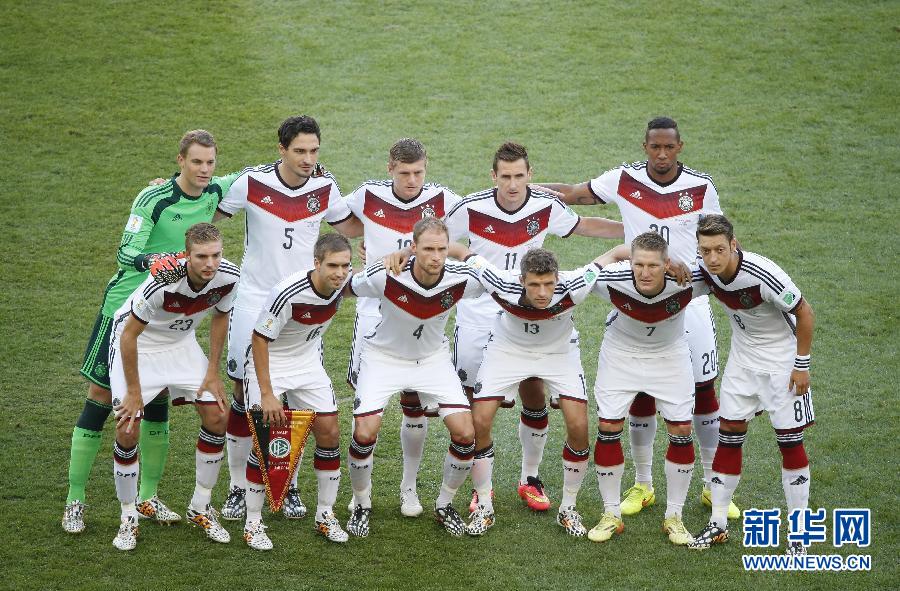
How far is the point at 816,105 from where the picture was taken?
45.3 feet

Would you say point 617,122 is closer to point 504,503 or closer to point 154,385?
point 504,503

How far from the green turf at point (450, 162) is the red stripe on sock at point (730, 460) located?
461mm

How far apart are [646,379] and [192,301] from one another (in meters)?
2.74

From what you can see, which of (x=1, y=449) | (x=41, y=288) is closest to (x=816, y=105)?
(x=41, y=288)

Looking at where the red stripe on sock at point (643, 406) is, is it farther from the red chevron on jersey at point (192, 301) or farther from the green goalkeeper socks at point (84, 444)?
the green goalkeeper socks at point (84, 444)

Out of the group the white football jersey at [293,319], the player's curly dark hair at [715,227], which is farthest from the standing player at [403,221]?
the player's curly dark hair at [715,227]

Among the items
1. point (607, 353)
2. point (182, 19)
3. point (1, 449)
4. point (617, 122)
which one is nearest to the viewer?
point (607, 353)

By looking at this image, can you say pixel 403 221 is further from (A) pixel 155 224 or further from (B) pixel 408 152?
(A) pixel 155 224

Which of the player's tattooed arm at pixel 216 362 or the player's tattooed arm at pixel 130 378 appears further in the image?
the player's tattooed arm at pixel 216 362

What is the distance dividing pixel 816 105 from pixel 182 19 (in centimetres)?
792

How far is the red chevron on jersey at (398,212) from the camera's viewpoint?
7648 mm

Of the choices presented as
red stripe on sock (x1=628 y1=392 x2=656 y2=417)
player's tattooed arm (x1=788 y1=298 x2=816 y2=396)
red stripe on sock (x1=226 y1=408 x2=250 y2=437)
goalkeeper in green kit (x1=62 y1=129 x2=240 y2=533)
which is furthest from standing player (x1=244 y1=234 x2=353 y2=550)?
player's tattooed arm (x1=788 y1=298 x2=816 y2=396)

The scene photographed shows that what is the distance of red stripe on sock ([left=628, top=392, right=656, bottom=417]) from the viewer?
740 centimetres

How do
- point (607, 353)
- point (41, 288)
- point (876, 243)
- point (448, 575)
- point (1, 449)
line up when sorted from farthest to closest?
point (876, 243), point (41, 288), point (1, 449), point (607, 353), point (448, 575)
